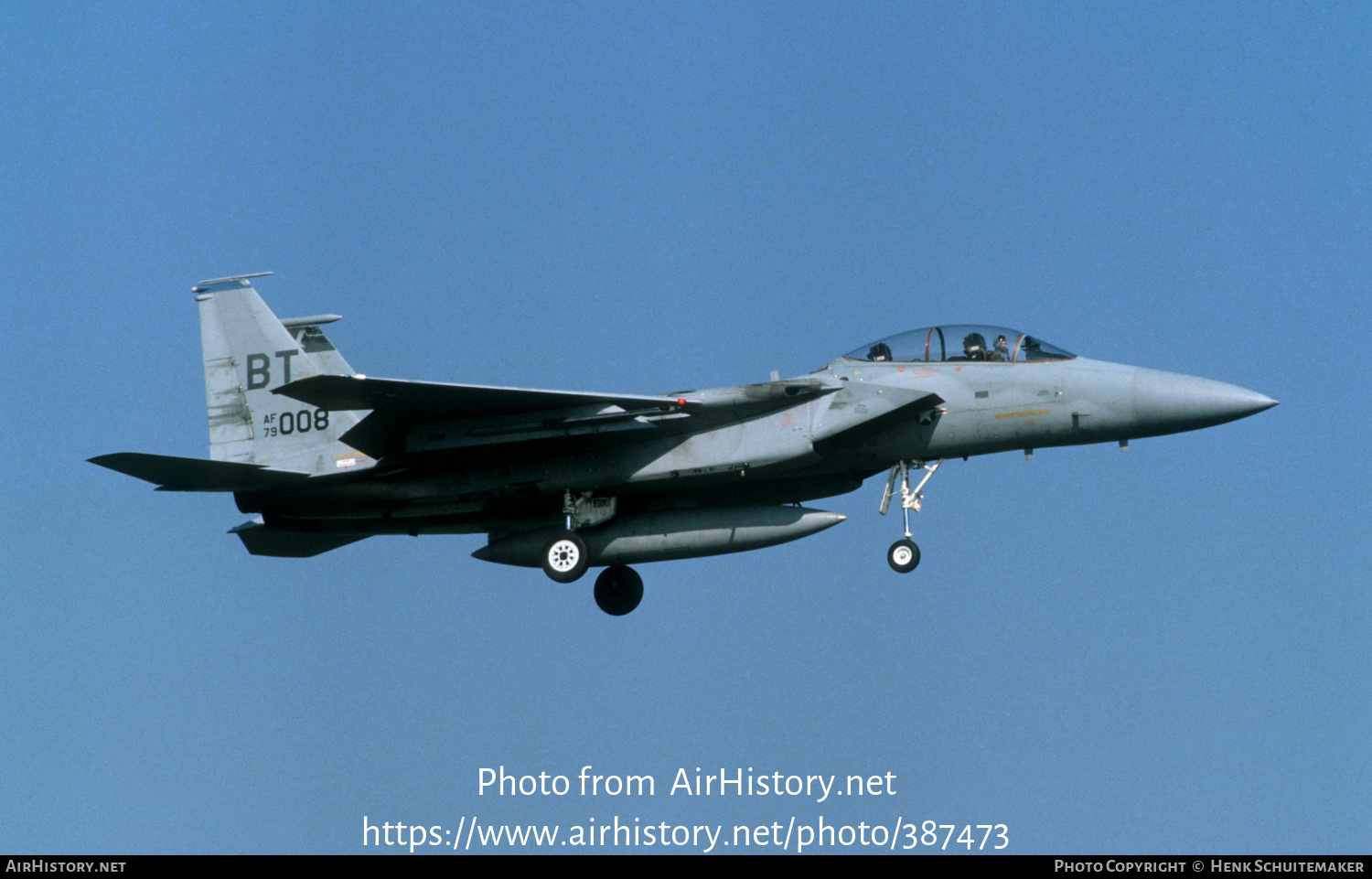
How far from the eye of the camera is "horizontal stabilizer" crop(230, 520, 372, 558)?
22.4 metres

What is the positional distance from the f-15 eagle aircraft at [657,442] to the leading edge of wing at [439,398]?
3cm

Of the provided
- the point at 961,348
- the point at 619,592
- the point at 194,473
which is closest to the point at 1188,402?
the point at 961,348

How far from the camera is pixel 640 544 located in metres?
21.2

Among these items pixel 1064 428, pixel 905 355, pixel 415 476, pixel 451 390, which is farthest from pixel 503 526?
pixel 1064 428

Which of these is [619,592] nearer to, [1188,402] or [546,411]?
[546,411]

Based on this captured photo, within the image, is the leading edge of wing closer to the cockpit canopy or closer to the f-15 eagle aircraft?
the f-15 eagle aircraft

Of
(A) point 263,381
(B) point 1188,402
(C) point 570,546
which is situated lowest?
(C) point 570,546

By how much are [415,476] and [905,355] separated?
20.4 feet

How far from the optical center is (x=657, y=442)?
68.2 feet

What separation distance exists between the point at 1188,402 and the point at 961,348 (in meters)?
2.70

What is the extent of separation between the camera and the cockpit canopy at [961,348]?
2052cm

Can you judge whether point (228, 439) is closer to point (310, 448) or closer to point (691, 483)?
point (310, 448)

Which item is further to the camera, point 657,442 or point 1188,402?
point 657,442

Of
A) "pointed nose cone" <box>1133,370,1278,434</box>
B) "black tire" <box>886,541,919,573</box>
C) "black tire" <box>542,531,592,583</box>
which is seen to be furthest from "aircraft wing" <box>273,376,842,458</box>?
"pointed nose cone" <box>1133,370,1278,434</box>
